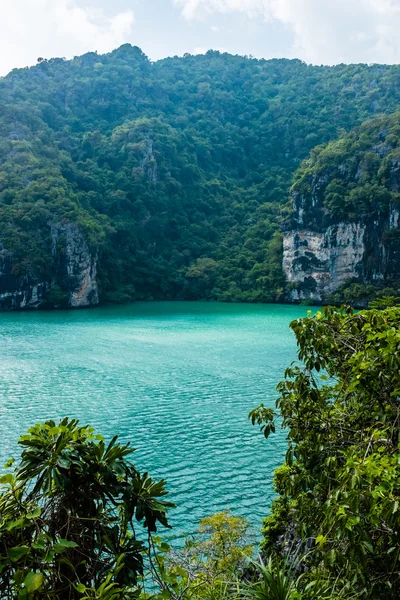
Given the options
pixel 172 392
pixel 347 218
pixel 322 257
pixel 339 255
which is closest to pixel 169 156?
pixel 322 257

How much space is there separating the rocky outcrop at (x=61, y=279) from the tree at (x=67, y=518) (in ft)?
146

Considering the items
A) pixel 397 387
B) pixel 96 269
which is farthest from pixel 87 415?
pixel 96 269

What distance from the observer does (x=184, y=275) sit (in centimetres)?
6047

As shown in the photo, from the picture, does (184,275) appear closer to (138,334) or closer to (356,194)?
(356,194)

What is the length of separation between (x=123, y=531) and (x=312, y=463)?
6.80 ft

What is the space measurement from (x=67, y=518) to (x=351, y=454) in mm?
1874

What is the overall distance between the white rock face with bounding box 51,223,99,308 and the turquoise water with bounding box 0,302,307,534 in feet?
38.2

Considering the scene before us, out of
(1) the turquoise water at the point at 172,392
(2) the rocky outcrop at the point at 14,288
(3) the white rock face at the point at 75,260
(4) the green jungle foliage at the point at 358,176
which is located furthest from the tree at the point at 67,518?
(4) the green jungle foliage at the point at 358,176

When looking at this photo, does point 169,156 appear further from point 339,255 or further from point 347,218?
point 339,255

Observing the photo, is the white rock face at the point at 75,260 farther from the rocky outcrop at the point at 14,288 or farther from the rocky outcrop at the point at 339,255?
the rocky outcrop at the point at 339,255

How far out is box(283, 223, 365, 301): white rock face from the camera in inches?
1951

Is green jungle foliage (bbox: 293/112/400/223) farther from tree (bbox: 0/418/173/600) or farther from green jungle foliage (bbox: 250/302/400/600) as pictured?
tree (bbox: 0/418/173/600)

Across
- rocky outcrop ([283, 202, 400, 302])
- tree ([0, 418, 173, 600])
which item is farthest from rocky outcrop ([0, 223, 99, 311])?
tree ([0, 418, 173, 600])

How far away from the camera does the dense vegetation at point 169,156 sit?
54500 mm
